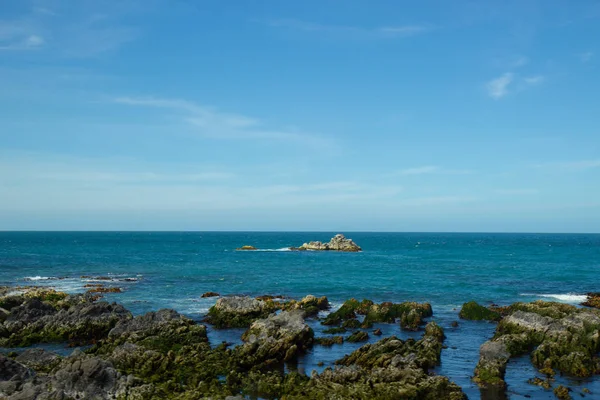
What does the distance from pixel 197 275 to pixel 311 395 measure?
66.8 metres

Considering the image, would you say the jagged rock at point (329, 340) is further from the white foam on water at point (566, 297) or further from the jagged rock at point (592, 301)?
the white foam on water at point (566, 297)

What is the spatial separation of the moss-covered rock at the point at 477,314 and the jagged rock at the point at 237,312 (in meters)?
19.3

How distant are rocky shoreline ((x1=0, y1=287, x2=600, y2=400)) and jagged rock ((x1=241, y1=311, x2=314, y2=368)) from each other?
8 cm

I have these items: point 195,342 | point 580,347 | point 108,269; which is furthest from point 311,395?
point 108,269

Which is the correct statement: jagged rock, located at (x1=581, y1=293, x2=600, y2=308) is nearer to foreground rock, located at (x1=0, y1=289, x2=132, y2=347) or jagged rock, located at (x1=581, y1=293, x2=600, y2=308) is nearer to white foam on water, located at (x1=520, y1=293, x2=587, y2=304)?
white foam on water, located at (x1=520, y1=293, x2=587, y2=304)

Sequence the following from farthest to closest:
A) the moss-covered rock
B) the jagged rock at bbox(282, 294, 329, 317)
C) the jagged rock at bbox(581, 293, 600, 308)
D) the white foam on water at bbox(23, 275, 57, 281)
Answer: the white foam on water at bbox(23, 275, 57, 281) → the jagged rock at bbox(581, 293, 600, 308) → the jagged rock at bbox(282, 294, 329, 317) → the moss-covered rock

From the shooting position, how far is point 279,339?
35812 millimetres

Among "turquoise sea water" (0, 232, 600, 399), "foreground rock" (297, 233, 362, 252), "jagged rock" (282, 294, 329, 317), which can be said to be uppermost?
"foreground rock" (297, 233, 362, 252)

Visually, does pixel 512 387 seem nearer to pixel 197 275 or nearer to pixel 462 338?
pixel 462 338

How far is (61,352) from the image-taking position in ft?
121

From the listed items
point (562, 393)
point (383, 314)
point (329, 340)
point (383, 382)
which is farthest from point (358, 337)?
point (562, 393)

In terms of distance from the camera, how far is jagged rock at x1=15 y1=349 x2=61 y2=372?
1176 inches

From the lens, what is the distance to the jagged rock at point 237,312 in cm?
4641

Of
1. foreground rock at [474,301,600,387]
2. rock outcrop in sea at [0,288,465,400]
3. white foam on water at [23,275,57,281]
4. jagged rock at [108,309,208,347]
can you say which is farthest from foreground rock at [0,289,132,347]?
white foam on water at [23,275,57,281]
